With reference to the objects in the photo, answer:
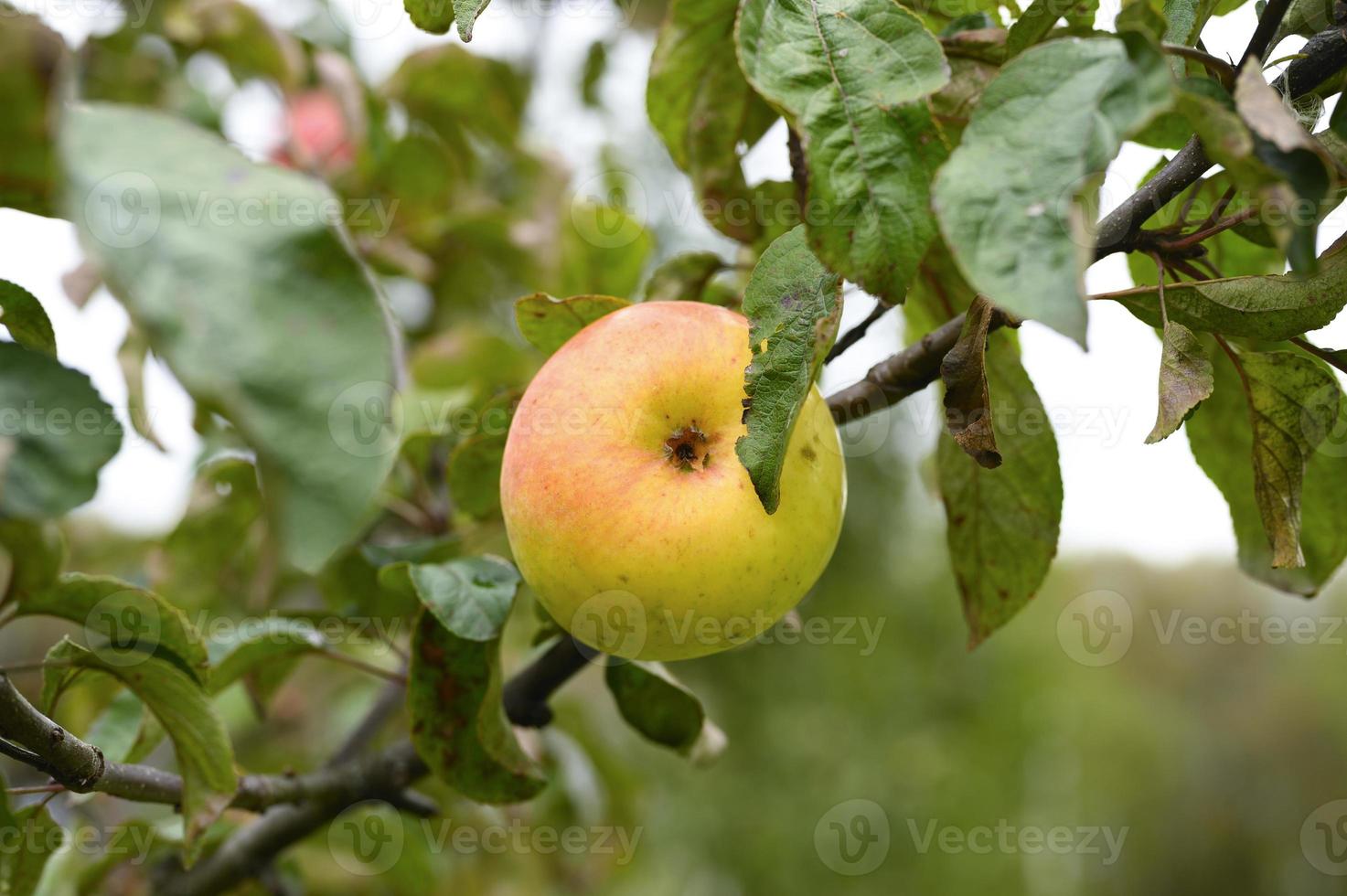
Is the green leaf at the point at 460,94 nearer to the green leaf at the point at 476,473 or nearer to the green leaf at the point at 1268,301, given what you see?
the green leaf at the point at 476,473

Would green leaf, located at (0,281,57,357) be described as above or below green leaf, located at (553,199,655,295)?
above

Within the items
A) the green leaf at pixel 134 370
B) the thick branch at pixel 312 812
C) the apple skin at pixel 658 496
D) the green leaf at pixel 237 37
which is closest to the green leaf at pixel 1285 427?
the apple skin at pixel 658 496

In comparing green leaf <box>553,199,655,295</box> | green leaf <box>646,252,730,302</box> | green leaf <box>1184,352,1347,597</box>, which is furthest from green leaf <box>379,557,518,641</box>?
green leaf <box>553,199,655,295</box>

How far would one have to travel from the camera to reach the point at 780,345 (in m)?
0.45

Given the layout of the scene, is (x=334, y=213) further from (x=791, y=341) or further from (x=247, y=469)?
(x=247, y=469)

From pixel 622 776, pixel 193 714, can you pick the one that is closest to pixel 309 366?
pixel 193 714

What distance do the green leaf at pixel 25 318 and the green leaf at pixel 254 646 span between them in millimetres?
279

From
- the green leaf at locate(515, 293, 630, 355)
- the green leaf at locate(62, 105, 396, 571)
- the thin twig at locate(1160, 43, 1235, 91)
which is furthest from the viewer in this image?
the green leaf at locate(515, 293, 630, 355)

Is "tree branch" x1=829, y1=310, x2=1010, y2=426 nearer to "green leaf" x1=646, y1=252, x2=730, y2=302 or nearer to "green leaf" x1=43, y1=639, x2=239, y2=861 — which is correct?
"green leaf" x1=646, y1=252, x2=730, y2=302

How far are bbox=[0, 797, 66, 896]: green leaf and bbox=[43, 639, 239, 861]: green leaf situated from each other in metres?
0.09

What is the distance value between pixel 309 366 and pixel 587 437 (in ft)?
0.76

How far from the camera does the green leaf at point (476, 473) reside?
2.28 ft

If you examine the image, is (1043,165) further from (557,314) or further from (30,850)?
(30,850)

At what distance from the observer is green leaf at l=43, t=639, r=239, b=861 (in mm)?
527
